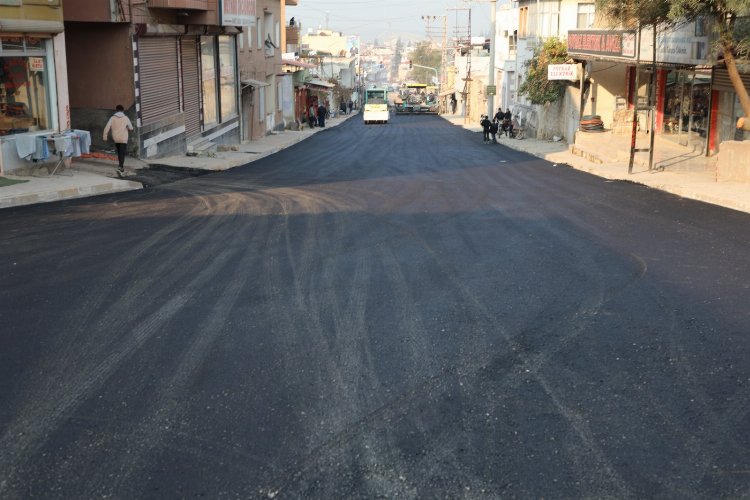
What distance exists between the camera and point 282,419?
5.77 m

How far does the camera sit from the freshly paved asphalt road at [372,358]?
16.5 ft

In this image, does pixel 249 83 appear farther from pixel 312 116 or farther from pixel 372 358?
pixel 372 358

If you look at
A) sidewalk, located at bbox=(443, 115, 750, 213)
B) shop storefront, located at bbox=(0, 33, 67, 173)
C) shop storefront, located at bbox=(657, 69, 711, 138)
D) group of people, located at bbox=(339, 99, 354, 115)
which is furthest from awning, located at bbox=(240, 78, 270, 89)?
group of people, located at bbox=(339, 99, 354, 115)

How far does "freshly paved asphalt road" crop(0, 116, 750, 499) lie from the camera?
16.5 ft

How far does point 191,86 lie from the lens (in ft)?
99.5

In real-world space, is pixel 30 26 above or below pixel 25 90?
above

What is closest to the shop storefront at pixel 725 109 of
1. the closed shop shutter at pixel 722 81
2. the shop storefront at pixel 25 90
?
the closed shop shutter at pixel 722 81

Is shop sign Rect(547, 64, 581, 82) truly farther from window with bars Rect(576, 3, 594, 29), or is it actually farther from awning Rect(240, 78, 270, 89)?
awning Rect(240, 78, 270, 89)

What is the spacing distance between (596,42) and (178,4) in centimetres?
1570

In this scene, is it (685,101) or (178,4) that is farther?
(685,101)

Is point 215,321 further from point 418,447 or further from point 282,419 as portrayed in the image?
point 418,447

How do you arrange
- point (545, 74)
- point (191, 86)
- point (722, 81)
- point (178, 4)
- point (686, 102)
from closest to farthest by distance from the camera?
1. point (722, 81)
2. point (178, 4)
3. point (686, 102)
4. point (191, 86)
5. point (545, 74)

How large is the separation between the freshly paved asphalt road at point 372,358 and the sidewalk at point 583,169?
8.76 ft

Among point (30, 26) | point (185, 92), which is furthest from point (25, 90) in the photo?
point (185, 92)
